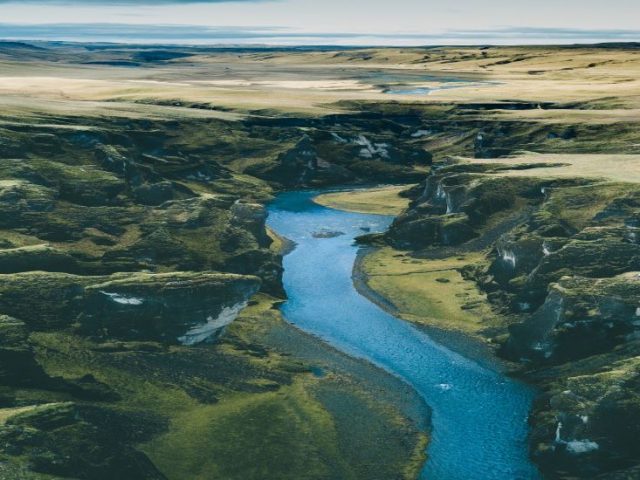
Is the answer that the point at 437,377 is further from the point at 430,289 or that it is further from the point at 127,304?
the point at 127,304

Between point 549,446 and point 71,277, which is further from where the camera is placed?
point 71,277

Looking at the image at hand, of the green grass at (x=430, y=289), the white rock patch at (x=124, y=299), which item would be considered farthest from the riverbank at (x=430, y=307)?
the white rock patch at (x=124, y=299)

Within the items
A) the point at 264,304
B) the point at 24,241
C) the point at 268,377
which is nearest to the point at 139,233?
the point at 24,241

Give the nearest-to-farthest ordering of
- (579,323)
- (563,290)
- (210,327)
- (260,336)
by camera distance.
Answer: (579,323) < (563,290) < (210,327) < (260,336)

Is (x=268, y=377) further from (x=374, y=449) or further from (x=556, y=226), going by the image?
(x=556, y=226)

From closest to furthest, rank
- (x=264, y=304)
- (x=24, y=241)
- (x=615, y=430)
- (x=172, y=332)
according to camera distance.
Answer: (x=615, y=430) < (x=172, y=332) < (x=264, y=304) < (x=24, y=241)

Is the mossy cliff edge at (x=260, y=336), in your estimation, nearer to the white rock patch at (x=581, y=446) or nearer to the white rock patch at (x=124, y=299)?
the white rock patch at (x=581, y=446)

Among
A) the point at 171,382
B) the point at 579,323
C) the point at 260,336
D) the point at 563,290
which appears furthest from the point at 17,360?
the point at 563,290
